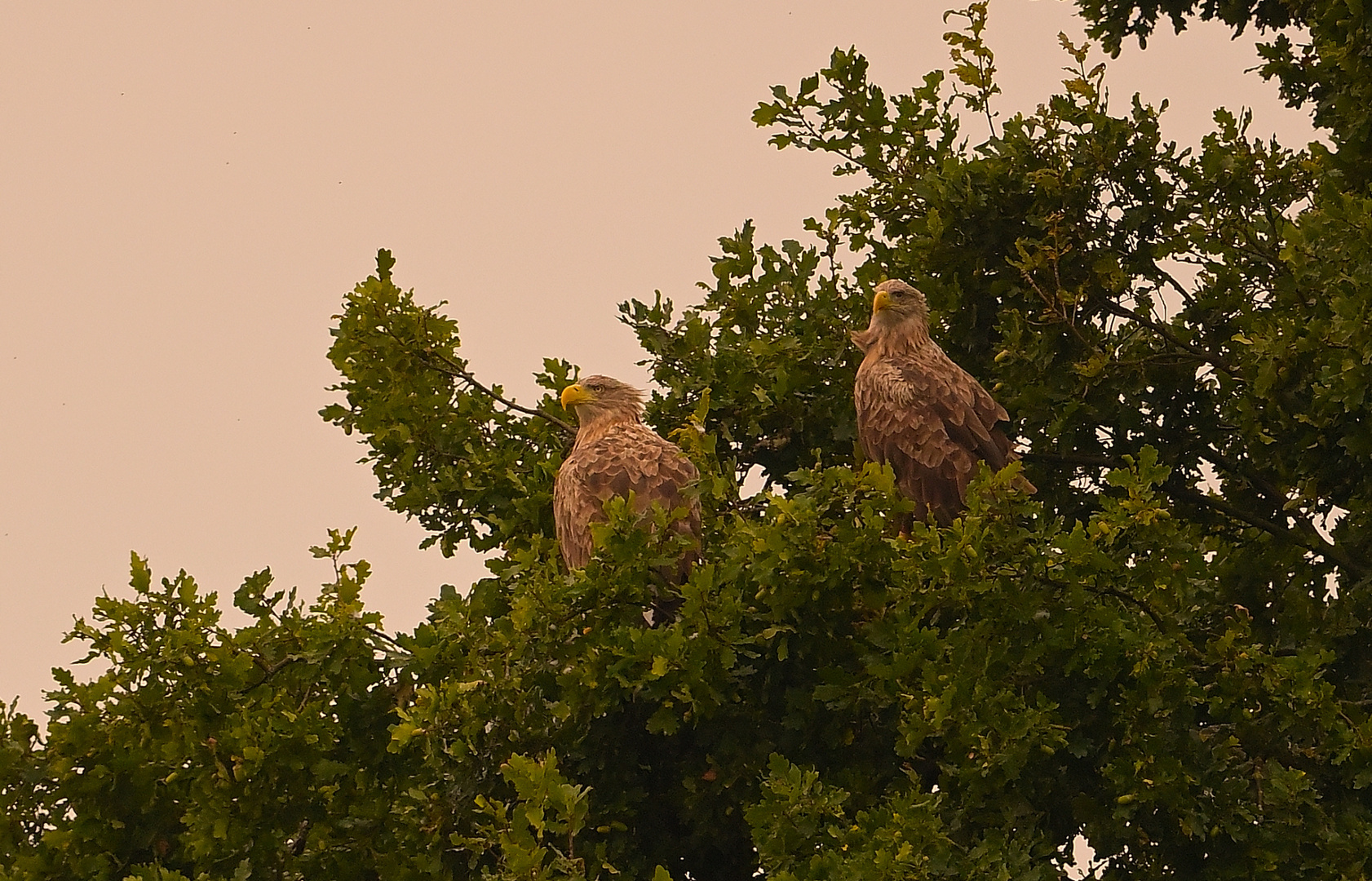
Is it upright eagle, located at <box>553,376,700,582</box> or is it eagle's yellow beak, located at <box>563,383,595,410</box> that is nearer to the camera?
upright eagle, located at <box>553,376,700,582</box>

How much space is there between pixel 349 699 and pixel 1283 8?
285 inches

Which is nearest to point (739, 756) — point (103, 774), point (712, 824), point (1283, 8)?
point (712, 824)

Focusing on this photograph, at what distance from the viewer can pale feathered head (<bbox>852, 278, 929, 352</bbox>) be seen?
9766 mm

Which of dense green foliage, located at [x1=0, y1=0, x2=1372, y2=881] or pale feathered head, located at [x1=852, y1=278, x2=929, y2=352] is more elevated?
pale feathered head, located at [x1=852, y1=278, x2=929, y2=352]

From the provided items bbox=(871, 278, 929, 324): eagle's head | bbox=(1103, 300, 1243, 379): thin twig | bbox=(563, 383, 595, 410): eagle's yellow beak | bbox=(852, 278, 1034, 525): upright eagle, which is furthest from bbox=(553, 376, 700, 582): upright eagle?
bbox=(1103, 300, 1243, 379): thin twig

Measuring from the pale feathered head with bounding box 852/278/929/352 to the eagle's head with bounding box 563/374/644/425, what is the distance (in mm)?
1494

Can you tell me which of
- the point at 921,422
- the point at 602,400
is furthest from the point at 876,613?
the point at 602,400

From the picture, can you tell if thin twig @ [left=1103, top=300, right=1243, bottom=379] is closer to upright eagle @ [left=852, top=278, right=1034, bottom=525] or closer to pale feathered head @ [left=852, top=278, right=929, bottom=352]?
upright eagle @ [left=852, top=278, right=1034, bottom=525]

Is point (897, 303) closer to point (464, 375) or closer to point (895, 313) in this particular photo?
point (895, 313)

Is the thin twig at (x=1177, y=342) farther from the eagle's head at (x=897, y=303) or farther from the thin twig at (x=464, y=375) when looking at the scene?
the thin twig at (x=464, y=375)

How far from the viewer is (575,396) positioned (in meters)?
10.0

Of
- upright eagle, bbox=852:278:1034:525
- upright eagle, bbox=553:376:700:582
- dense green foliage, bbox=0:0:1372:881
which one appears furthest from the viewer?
upright eagle, bbox=852:278:1034:525

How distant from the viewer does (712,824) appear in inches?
294

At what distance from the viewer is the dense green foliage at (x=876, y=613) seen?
6633 mm
